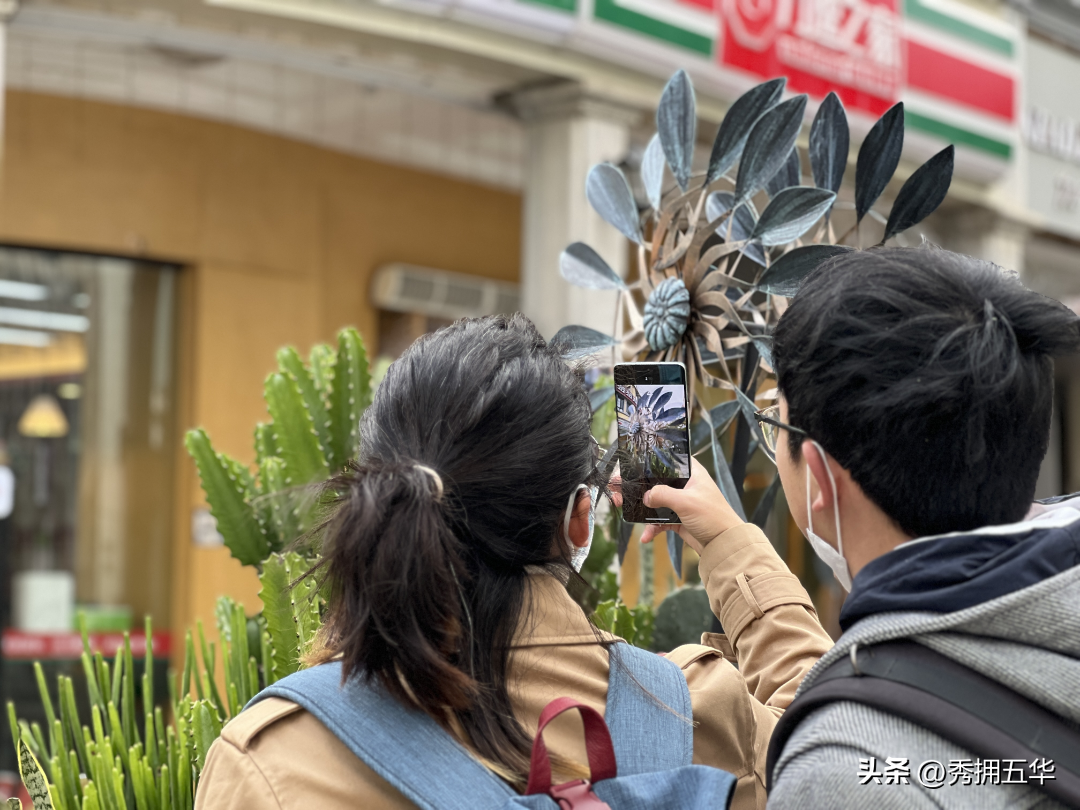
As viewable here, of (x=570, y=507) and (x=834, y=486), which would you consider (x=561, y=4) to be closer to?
(x=570, y=507)

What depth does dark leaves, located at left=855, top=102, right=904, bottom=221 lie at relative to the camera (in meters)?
1.97

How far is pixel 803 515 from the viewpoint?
1262mm

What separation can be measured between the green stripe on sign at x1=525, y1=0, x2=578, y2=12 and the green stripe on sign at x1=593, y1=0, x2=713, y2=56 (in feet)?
0.40

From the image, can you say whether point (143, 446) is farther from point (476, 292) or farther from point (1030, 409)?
point (1030, 409)

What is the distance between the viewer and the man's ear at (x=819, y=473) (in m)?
1.17

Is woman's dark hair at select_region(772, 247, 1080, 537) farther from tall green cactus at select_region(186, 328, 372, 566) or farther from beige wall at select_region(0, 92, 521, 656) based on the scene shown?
beige wall at select_region(0, 92, 521, 656)

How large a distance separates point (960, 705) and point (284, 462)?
1897mm

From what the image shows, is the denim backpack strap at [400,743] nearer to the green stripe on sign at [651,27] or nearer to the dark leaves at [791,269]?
the dark leaves at [791,269]

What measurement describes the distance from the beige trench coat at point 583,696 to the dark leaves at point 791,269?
1.80 feet

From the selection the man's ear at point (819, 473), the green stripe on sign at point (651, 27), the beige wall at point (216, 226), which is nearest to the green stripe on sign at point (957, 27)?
the green stripe on sign at point (651, 27)

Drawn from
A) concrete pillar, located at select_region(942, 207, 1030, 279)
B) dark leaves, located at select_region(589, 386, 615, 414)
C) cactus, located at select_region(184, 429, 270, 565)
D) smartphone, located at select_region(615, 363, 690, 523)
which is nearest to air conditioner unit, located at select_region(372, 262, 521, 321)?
concrete pillar, located at select_region(942, 207, 1030, 279)

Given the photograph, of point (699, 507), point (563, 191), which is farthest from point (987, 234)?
point (699, 507)

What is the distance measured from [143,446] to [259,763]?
590 centimetres

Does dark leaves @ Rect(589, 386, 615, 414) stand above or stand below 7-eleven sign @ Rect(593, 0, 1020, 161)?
below
